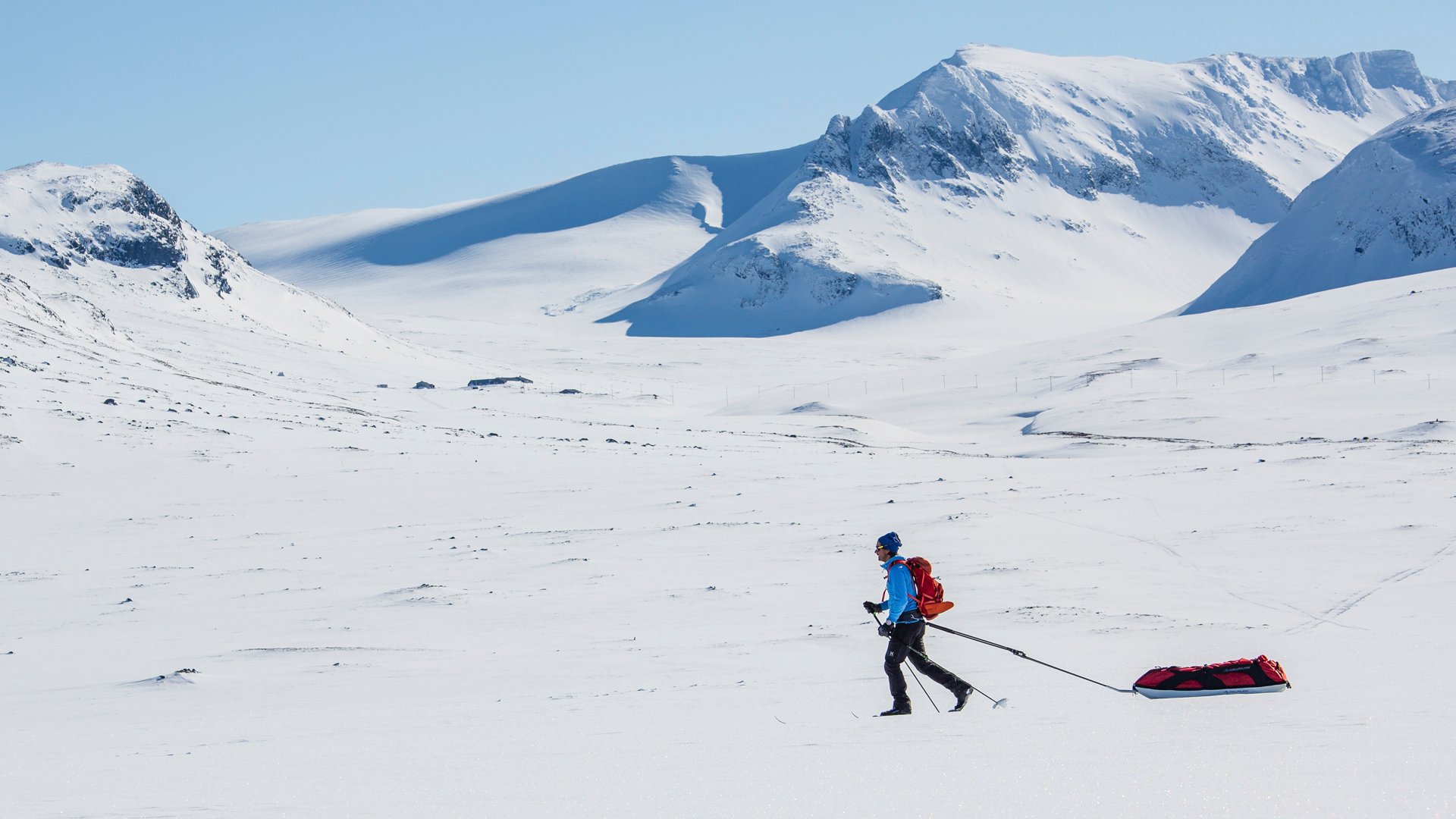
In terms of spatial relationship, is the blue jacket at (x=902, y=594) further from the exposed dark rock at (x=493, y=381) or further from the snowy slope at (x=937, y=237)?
the snowy slope at (x=937, y=237)

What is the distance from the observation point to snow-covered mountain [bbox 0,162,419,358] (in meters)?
74.8

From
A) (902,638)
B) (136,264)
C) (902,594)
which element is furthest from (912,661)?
(136,264)

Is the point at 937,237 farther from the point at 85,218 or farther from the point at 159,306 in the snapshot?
the point at 159,306

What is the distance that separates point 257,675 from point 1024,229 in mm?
174189

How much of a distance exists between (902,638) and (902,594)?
0.37 meters

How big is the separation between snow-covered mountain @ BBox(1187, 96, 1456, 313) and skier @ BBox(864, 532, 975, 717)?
100661mm

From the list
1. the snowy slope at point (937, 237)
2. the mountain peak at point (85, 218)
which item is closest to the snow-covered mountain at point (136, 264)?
the mountain peak at point (85, 218)

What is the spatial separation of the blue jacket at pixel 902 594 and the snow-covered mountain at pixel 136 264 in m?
65.7

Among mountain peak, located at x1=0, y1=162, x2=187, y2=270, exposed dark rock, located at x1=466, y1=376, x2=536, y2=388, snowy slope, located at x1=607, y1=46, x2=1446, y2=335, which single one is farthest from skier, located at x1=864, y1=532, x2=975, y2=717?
snowy slope, located at x1=607, y1=46, x2=1446, y2=335

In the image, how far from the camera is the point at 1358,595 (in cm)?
1426

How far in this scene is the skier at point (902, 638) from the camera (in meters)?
9.92

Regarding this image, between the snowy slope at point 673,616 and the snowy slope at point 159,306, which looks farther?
the snowy slope at point 159,306

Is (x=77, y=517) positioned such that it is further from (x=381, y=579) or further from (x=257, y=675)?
(x=257, y=675)

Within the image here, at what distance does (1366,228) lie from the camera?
10431 centimetres
